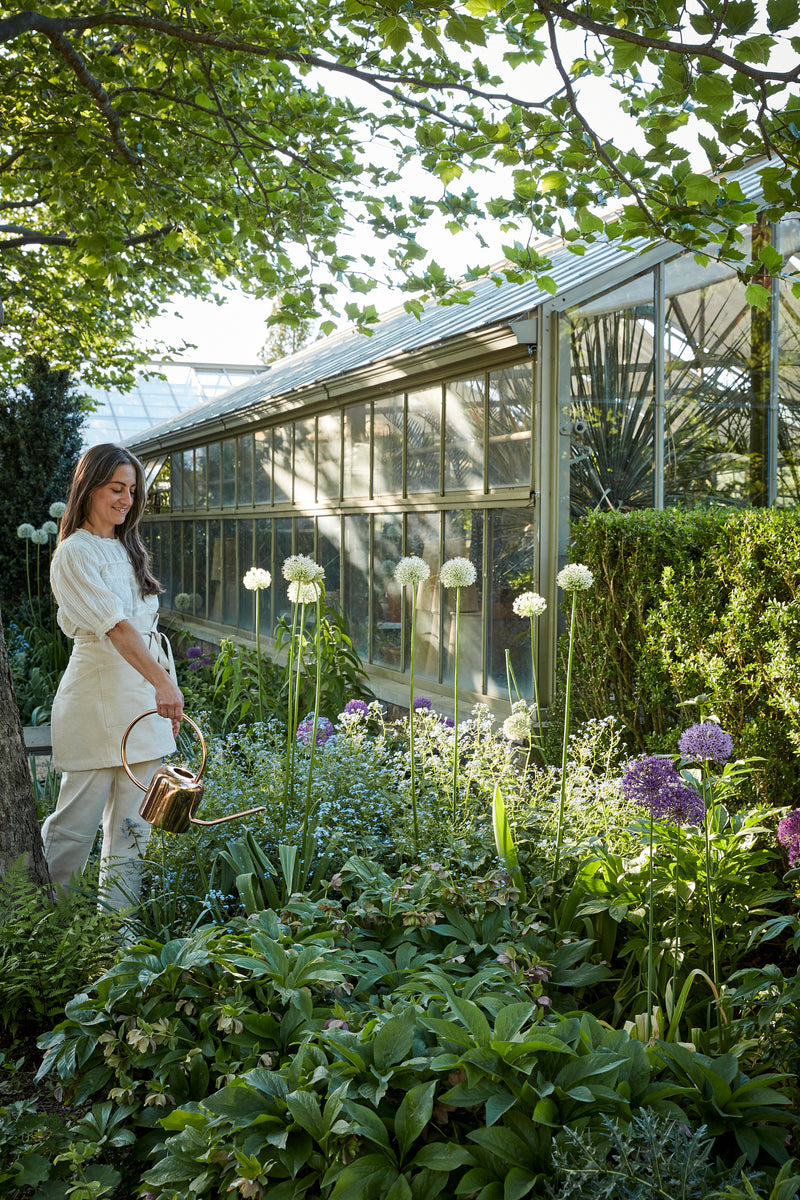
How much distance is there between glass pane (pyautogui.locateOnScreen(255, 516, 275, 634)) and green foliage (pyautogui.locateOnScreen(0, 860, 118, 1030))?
648cm

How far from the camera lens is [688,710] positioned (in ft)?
14.1

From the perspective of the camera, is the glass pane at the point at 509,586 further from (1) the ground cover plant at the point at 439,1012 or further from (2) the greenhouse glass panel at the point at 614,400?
(1) the ground cover plant at the point at 439,1012

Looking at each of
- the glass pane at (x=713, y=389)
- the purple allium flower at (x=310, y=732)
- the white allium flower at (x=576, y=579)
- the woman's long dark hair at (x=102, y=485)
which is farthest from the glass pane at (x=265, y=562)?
the white allium flower at (x=576, y=579)

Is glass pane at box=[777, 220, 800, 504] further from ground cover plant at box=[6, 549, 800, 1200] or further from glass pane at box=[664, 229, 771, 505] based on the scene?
ground cover plant at box=[6, 549, 800, 1200]

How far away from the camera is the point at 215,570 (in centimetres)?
1160

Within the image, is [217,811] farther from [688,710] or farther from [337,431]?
[337,431]

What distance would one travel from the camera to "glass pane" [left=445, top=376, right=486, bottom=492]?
19.3 ft

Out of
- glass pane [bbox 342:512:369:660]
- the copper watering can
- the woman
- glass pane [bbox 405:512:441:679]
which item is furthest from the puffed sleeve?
glass pane [bbox 342:512:369:660]

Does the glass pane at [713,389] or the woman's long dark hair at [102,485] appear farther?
the glass pane at [713,389]

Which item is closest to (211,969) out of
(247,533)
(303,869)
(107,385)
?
(303,869)

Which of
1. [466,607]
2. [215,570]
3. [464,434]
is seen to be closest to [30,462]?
[215,570]

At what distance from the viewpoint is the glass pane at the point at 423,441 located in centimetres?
636

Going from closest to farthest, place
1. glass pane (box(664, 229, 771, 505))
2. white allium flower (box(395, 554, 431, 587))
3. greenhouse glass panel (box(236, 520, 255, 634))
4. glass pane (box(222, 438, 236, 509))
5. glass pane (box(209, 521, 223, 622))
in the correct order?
1. white allium flower (box(395, 554, 431, 587))
2. glass pane (box(664, 229, 771, 505))
3. greenhouse glass panel (box(236, 520, 255, 634))
4. glass pane (box(222, 438, 236, 509))
5. glass pane (box(209, 521, 223, 622))

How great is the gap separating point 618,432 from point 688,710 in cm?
187
